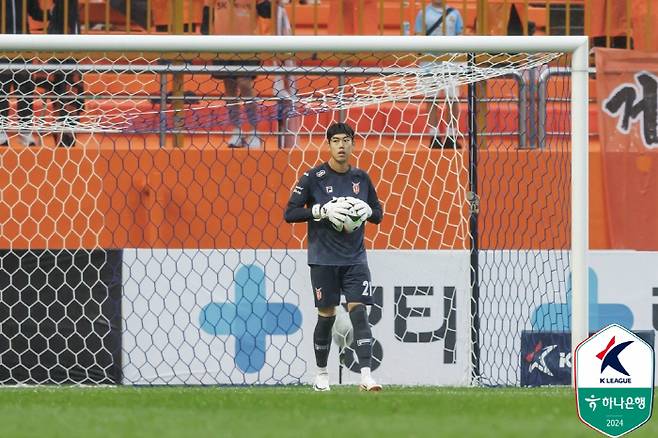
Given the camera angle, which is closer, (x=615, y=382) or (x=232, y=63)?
(x=615, y=382)

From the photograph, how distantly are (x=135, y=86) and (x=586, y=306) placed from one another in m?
4.10

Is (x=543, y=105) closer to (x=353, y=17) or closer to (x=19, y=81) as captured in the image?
(x=353, y=17)

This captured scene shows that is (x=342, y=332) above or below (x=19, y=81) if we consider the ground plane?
below

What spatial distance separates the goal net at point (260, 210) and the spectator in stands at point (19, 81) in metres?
0.03

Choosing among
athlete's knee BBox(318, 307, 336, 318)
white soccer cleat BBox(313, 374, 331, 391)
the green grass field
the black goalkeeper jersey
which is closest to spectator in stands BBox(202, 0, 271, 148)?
the black goalkeeper jersey

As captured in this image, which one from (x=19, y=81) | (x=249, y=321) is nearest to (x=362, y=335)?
(x=249, y=321)

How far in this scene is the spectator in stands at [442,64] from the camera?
1050 centimetres

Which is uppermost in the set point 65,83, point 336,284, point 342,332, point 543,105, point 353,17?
point 353,17

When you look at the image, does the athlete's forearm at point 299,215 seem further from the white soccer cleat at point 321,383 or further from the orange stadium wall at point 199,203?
the orange stadium wall at point 199,203

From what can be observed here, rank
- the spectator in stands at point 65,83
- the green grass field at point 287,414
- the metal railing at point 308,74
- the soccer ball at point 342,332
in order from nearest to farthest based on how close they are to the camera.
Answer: the green grass field at point 287,414 → the soccer ball at point 342,332 → the metal railing at point 308,74 → the spectator in stands at point 65,83

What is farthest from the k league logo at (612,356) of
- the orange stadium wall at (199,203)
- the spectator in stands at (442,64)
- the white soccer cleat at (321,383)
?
the orange stadium wall at (199,203)

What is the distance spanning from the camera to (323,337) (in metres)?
9.08

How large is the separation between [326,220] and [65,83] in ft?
8.57

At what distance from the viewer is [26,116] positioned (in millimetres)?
10023
